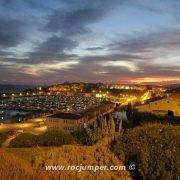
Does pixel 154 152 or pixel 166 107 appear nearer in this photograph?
pixel 154 152

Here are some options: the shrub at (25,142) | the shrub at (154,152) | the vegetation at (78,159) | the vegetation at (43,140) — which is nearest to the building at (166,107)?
the vegetation at (43,140)

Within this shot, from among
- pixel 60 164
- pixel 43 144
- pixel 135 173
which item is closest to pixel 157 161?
pixel 135 173

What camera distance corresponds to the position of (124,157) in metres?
8.79

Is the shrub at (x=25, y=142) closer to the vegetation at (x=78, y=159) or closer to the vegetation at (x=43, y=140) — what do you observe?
the vegetation at (x=43, y=140)

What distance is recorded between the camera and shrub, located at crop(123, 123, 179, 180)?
8004 millimetres

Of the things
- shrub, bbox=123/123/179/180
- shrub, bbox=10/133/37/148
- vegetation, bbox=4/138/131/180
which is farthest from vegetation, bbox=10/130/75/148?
shrub, bbox=123/123/179/180

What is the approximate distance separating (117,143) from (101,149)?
42 cm

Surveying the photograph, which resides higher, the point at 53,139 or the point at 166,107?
the point at 53,139

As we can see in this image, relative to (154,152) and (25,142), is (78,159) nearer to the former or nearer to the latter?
(154,152)

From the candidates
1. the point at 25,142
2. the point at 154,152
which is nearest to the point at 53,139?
the point at 25,142

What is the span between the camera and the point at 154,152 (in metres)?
8.22

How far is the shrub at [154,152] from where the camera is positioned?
26.3 feet

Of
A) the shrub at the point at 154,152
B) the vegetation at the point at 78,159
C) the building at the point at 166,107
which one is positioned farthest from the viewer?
the building at the point at 166,107

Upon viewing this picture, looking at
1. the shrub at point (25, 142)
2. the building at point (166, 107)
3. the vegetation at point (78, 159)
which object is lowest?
the building at point (166, 107)
